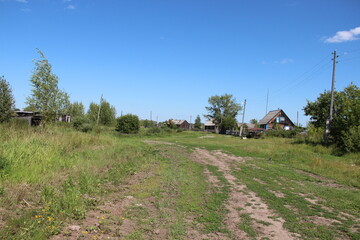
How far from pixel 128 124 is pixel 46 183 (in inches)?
1276

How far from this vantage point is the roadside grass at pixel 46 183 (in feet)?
13.0

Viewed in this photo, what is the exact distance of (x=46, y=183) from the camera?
6211mm

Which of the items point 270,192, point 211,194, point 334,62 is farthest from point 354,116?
point 211,194

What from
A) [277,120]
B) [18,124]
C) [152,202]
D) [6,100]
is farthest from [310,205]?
[277,120]

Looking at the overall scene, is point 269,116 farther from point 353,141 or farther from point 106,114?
point 353,141

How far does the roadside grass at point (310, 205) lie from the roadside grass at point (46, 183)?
337 cm

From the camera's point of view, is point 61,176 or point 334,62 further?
point 334,62

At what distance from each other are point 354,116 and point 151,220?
22.2 meters

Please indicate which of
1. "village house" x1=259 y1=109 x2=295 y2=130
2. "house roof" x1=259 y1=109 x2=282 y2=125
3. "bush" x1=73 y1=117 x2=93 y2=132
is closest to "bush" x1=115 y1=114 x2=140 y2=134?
"bush" x1=73 y1=117 x2=93 y2=132

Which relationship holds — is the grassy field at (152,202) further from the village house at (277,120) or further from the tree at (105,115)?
the village house at (277,120)

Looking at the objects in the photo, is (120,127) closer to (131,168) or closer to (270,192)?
(131,168)

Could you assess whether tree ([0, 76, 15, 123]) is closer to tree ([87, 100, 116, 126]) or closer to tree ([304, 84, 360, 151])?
tree ([304, 84, 360, 151])

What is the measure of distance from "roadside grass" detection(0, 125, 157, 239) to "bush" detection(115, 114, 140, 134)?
87.2 feet

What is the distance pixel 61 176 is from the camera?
709cm
